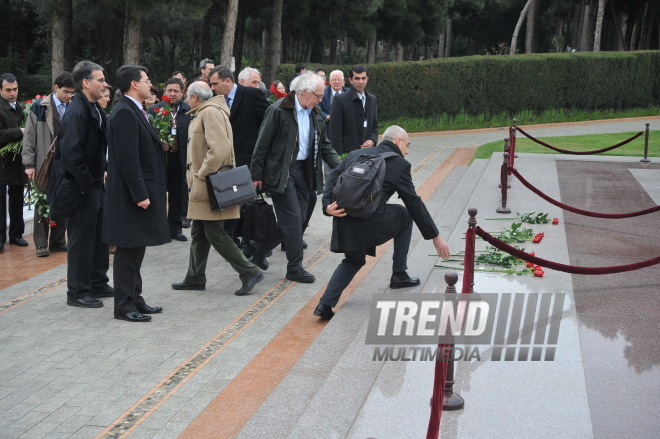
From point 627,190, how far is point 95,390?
9.53 m

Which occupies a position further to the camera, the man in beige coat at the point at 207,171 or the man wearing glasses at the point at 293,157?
the man wearing glasses at the point at 293,157

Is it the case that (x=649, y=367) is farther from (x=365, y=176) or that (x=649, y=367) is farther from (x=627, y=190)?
(x=627, y=190)

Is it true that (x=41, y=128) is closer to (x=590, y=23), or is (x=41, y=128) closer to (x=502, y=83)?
(x=502, y=83)

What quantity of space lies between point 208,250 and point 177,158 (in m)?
2.64

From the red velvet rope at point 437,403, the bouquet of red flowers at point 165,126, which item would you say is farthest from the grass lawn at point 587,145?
the red velvet rope at point 437,403

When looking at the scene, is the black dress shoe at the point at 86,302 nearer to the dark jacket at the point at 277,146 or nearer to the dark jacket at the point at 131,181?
the dark jacket at the point at 131,181

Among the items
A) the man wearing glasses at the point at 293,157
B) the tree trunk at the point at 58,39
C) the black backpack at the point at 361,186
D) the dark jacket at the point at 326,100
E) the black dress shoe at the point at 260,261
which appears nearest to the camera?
the black backpack at the point at 361,186

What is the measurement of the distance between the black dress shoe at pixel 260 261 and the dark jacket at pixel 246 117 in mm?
1129

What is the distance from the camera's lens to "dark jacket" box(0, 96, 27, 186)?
860 cm

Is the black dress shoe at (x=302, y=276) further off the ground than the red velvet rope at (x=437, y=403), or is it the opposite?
the red velvet rope at (x=437, y=403)

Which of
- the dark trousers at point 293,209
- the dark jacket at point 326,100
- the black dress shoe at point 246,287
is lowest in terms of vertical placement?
the black dress shoe at point 246,287

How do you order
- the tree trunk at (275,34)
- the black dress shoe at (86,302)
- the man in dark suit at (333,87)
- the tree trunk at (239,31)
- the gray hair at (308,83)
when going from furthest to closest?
the tree trunk at (239,31)
the tree trunk at (275,34)
the man in dark suit at (333,87)
the gray hair at (308,83)
the black dress shoe at (86,302)

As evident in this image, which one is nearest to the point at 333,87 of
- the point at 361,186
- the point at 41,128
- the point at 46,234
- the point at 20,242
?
the point at 41,128

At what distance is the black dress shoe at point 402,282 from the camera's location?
6.89 metres
